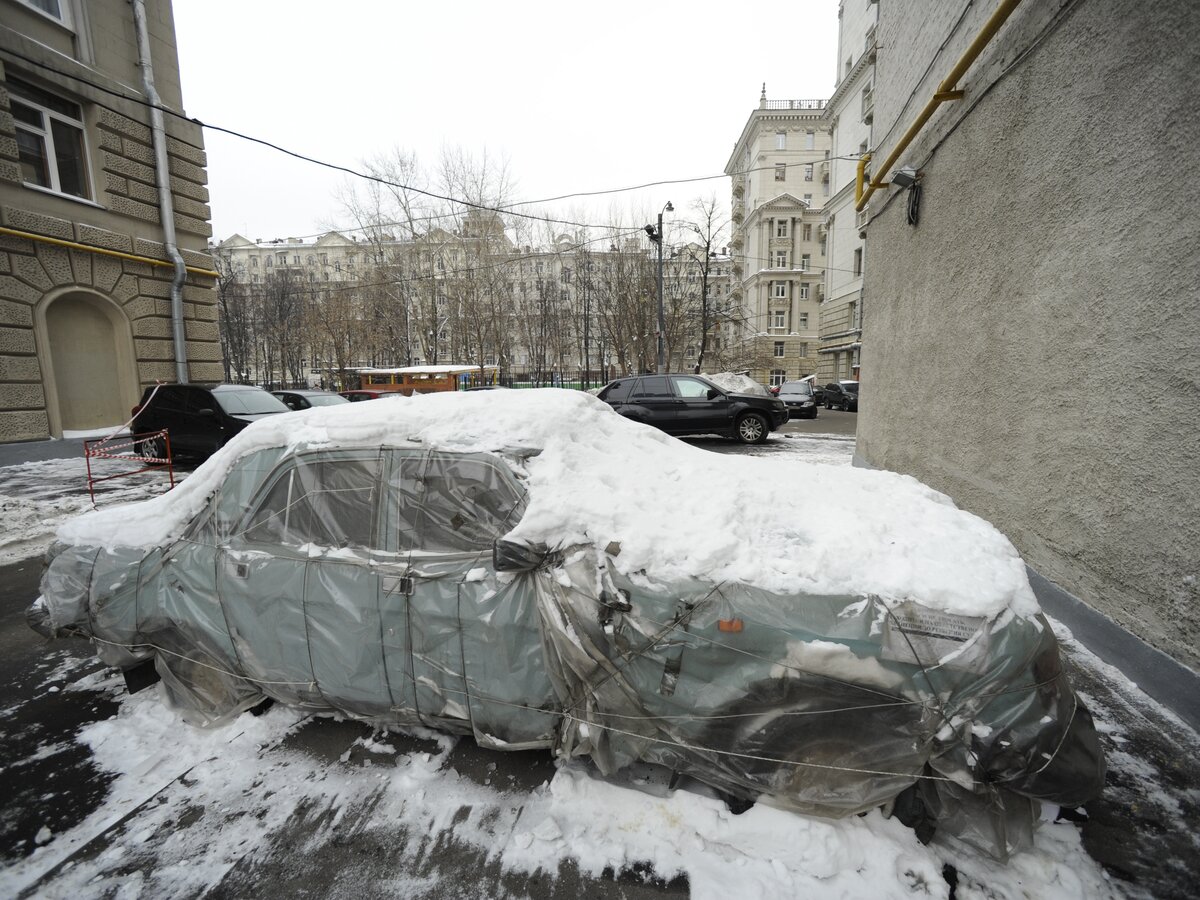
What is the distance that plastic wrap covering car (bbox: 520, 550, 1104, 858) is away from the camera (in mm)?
1886

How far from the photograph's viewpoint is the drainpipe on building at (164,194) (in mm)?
→ 11594

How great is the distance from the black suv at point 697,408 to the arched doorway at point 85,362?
10.7 metres

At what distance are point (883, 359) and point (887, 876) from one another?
728cm

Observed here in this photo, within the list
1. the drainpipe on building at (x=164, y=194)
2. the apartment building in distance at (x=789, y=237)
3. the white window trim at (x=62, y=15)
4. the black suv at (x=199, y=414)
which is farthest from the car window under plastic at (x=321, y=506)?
the apartment building in distance at (x=789, y=237)

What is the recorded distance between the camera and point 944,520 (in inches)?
101

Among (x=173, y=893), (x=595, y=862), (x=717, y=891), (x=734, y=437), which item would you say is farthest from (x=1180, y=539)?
(x=734, y=437)

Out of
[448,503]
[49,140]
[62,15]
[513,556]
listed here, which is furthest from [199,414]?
[513,556]

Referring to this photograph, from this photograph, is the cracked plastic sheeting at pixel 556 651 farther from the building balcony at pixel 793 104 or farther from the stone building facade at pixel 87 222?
the building balcony at pixel 793 104

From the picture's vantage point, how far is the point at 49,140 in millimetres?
10523

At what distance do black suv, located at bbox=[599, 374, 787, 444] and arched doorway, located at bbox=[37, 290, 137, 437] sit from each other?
10718mm

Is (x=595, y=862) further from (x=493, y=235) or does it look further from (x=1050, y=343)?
(x=493, y=235)

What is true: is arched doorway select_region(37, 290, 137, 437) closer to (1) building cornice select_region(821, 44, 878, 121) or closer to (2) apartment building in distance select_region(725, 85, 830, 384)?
(1) building cornice select_region(821, 44, 878, 121)

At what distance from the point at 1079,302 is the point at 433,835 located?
5.00 metres

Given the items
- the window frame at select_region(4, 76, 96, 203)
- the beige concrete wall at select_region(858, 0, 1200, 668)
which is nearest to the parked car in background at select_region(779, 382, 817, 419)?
the beige concrete wall at select_region(858, 0, 1200, 668)
